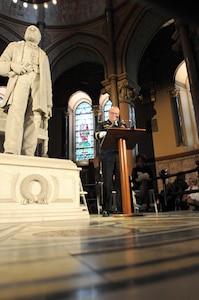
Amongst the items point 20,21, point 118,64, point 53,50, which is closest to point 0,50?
point 20,21

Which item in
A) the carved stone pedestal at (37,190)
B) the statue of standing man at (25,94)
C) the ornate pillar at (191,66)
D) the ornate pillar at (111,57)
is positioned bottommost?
the carved stone pedestal at (37,190)

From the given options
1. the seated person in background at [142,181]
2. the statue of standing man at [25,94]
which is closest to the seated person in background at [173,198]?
the seated person in background at [142,181]

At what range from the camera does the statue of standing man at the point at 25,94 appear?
2.90 m

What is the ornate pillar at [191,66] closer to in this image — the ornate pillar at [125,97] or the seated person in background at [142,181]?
the seated person in background at [142,181]

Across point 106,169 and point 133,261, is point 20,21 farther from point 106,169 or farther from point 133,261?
point 133,261

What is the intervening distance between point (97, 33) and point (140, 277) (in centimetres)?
1024

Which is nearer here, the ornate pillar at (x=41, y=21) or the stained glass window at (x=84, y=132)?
the ornate pillar at (x=41, y=21)

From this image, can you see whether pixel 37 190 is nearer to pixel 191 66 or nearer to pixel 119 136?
pixel 119 136

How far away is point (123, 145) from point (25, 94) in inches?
55.0

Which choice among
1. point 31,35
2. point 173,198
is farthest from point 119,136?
point 173,198

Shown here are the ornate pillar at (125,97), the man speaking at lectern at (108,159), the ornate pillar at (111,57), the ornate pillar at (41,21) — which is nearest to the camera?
the man speaking at lectern at (108,159)

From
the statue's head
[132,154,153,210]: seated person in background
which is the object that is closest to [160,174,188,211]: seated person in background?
[132,154,153,210]: seated person in background

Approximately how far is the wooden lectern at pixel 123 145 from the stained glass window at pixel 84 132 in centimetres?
844

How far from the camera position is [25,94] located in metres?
3.02
